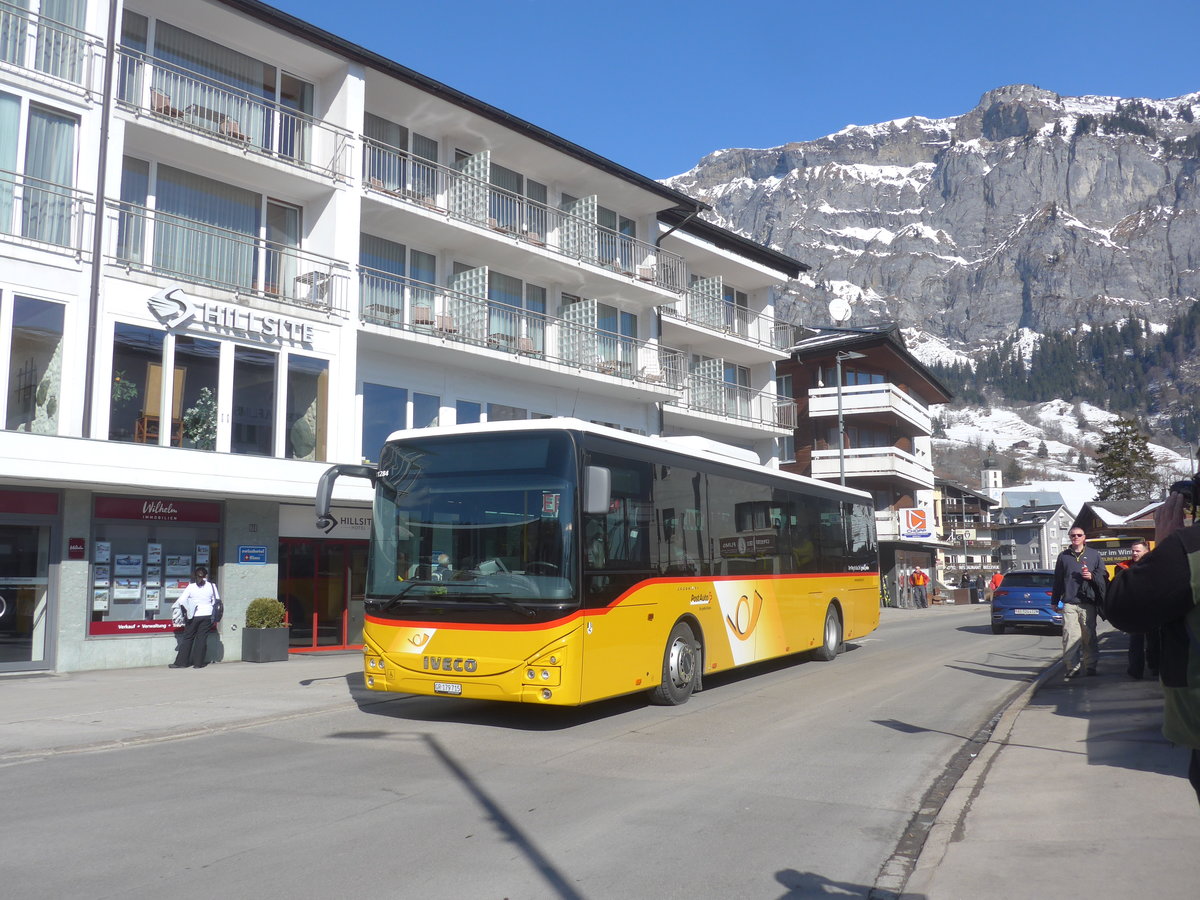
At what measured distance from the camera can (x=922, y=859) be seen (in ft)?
18.5

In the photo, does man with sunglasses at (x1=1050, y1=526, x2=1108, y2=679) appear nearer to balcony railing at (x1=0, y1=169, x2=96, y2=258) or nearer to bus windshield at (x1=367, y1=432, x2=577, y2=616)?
bus windshield at (x1=367, y1=432, x2=577, y2=616)

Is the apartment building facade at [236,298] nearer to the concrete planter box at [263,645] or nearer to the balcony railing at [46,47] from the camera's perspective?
the balcony railing at [46,47]

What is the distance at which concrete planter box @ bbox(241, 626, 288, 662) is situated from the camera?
18047mm

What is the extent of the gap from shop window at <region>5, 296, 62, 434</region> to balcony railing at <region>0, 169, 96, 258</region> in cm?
105

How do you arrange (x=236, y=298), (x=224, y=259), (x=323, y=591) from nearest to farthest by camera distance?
(x=236, y=298), (x=224, y=259), (x=323, y=591)

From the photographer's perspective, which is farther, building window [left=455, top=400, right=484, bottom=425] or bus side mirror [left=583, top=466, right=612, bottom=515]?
building window [left=455, top=400, right=484, bottom=425]

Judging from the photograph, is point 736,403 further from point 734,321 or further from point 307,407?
point 307,407

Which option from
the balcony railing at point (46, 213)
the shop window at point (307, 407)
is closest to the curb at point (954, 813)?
the shop window at point (307, 407)

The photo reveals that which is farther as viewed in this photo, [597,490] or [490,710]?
[490,710]

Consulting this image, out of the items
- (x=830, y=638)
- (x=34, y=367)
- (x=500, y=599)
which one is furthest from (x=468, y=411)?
(x=500, y=599)

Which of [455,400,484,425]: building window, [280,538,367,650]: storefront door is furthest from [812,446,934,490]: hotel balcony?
[280,538,367,650]: storefront door

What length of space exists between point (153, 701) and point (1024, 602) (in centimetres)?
1987

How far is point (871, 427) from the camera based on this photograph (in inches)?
2012

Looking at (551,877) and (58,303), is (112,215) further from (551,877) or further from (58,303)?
(551,877)
